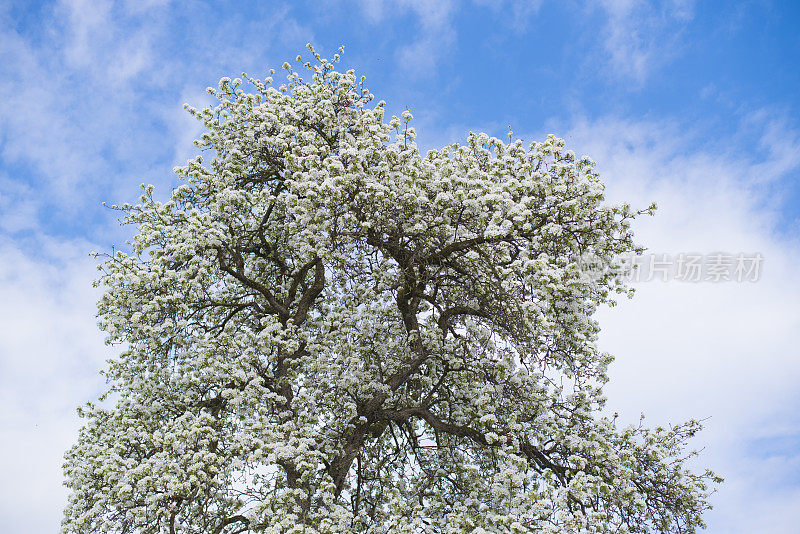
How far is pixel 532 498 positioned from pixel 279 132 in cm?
1138

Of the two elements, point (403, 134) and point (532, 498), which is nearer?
point (532, 498)

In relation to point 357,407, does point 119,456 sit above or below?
below

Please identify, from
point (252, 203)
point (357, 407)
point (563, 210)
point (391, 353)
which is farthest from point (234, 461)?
point (563, 210)

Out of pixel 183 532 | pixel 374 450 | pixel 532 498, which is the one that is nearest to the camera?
pixel 532 498

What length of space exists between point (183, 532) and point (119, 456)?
253 centimetres

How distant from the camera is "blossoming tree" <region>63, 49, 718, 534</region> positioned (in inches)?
509

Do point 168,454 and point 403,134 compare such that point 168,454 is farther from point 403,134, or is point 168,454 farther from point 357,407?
point 403,134

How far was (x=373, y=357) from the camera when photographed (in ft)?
53.2

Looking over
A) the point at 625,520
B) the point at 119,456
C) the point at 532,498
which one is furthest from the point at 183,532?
the point at 625,520

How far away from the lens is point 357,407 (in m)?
15.5

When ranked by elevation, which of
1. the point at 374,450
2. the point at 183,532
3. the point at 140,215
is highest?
the point at 140,215

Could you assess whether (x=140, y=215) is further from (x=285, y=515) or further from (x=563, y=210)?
(x=563, y=210)

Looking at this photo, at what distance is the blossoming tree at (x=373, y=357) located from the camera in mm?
12922

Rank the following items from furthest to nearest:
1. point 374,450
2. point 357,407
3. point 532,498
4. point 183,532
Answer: point 374,450 < point 357,407 < point 183,532 < point 532,498
